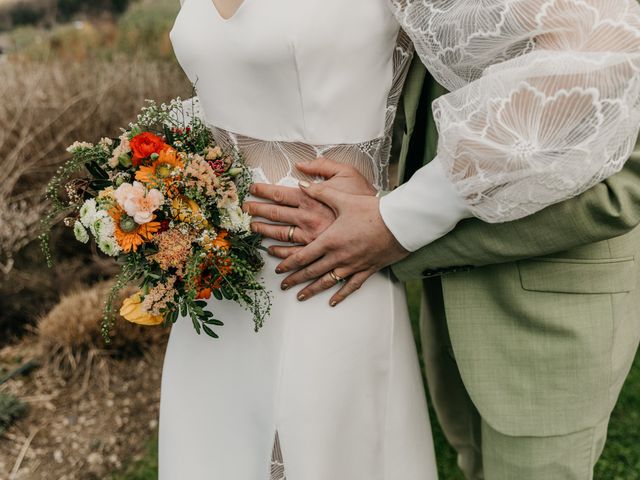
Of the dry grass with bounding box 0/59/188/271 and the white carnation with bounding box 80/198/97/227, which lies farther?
the dry grass with bounding box 0/59/188/271

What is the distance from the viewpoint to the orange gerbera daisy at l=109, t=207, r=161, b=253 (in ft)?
4.42

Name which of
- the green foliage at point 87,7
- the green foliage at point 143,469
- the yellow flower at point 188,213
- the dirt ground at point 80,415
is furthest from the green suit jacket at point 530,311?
the green foliage at point 87,7

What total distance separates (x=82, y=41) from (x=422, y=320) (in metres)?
5.91

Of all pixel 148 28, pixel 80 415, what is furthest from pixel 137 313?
pixel 148 28

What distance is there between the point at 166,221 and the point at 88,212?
0.56 ft

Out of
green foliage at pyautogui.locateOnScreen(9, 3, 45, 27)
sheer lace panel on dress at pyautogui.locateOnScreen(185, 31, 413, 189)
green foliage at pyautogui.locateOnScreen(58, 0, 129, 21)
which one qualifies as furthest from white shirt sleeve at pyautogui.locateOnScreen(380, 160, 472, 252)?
green foliage at pyautogui.locateOnScreen(58, 0, 129, 21)

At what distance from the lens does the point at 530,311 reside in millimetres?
1475

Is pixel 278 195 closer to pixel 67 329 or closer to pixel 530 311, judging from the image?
pixel 530 311

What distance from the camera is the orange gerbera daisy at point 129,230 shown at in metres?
1.35

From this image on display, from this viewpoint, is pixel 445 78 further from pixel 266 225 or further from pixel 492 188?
pixel 266 225

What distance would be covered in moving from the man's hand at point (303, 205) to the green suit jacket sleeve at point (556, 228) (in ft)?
0.82

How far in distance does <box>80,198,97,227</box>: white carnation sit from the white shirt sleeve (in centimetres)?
64

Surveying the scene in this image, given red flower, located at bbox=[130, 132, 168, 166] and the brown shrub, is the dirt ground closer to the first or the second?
the brown shrub

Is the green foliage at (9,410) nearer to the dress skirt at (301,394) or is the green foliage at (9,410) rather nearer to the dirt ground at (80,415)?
the dirt ground at (80,415)
